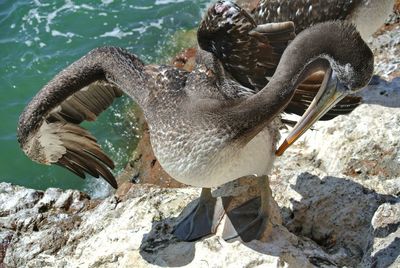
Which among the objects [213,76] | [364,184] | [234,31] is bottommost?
[364,184]

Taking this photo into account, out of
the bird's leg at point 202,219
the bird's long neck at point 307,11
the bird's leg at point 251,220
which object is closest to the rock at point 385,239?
the bird's leg at point 251,220

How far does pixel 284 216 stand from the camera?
16.1ft

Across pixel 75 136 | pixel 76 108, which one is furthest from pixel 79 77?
pixel 75 136

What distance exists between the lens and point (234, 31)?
4324 mm

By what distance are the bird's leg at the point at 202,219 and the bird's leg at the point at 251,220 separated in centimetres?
10

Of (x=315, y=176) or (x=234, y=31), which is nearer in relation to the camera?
(x=234, y=31)

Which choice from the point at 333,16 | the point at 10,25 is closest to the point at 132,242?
the point at 333,16

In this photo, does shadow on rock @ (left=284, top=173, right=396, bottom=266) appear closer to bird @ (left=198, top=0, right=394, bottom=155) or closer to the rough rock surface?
the rough rock surface

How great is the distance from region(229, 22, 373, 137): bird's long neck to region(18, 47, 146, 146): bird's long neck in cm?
121

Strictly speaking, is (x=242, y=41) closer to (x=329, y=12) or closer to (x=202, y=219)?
(x=202, y=219)

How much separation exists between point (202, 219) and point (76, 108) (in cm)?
158

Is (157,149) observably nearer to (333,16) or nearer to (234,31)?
(234,31)

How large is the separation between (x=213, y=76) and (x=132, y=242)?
4.54ft

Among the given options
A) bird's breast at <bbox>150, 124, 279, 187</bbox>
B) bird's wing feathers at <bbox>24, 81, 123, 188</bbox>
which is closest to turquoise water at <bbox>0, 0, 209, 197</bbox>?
bird's wing feathers at <bbox>24, 81, 123, 188</bbox>
